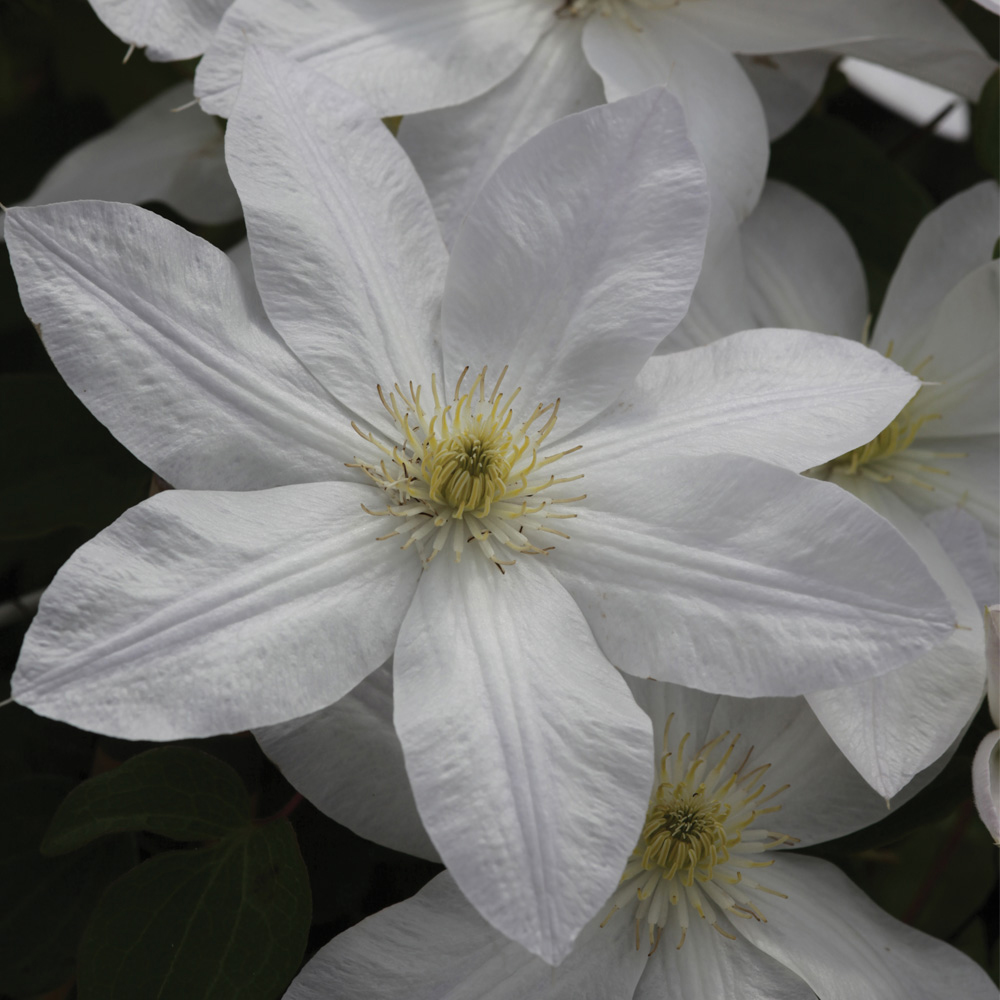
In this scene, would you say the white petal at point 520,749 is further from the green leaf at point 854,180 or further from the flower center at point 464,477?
the green leaf at point 854,180

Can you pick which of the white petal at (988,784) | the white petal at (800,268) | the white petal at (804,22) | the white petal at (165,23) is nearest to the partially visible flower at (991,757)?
the white petal at (988,784)

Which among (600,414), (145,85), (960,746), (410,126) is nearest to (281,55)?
(410,126)

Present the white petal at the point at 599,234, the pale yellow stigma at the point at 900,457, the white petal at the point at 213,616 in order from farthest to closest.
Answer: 1. the pale yellow stigma at the point at 900,457
2. the white petal at the point at 599,234
3. the white petal at the point at 213,616

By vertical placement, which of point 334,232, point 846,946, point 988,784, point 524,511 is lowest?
point 846,946

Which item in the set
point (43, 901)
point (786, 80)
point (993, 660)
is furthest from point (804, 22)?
point (43, 901)

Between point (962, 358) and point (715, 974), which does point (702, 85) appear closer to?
point (962, 358)

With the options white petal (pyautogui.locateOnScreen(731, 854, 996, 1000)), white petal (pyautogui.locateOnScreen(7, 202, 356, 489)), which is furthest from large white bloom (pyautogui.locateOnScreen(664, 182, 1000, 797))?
white petal (pyautogui.locateOnScreen(7, 202, 356, 489))

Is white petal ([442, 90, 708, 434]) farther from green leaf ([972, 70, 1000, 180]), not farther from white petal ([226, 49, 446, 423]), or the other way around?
green leaf ([972, 70, 1000, 180])
